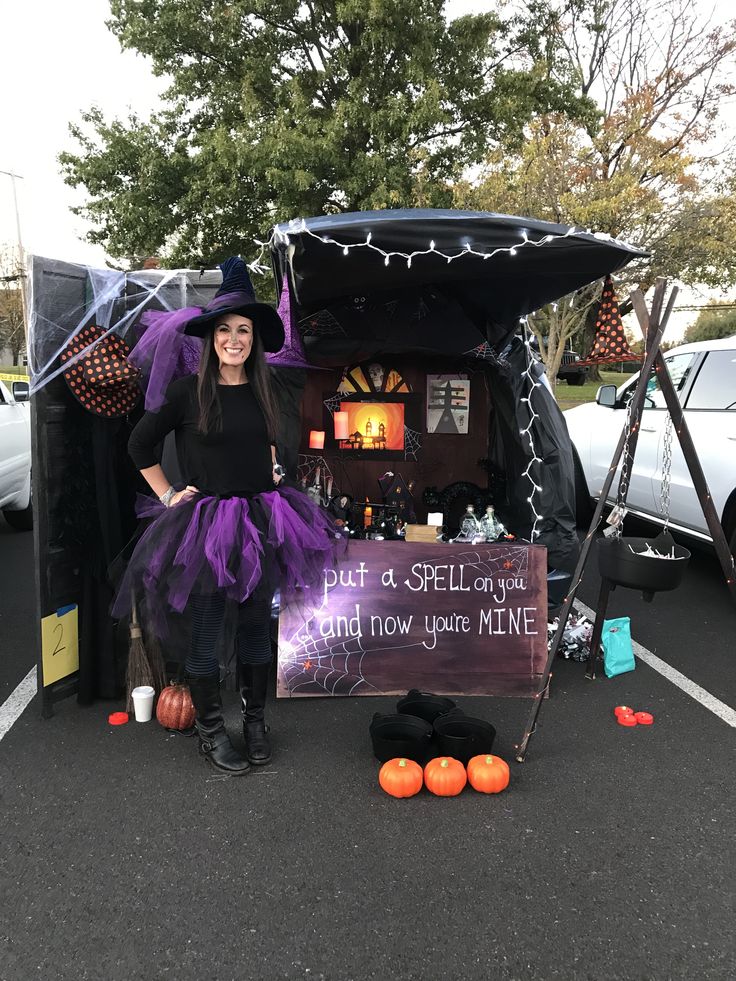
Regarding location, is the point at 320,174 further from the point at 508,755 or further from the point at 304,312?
the point at 508,755

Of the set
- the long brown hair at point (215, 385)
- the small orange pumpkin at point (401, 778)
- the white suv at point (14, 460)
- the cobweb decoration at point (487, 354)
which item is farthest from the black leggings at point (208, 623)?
the white suv at point (14, 460)

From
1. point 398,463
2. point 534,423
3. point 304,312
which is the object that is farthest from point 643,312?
point 398,463

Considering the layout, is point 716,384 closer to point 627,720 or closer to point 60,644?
point 627,720

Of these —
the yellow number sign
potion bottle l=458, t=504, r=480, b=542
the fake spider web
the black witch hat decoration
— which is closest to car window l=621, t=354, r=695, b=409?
potion bottle l=458, t=504, r=480, b=542

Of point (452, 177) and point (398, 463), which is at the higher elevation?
point (452, 177)

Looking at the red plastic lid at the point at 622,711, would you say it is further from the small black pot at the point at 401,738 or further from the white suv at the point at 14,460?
the white suv at the point at 14,460

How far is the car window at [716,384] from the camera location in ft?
16.4

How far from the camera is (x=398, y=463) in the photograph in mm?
5141

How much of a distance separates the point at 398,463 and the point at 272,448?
2182mm

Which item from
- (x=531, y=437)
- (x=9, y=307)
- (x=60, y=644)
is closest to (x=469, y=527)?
(x=531, y=437)

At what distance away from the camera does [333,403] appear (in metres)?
5.04

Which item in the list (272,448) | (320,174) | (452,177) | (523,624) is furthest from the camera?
(452,177)

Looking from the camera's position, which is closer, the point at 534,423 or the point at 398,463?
the point at 534,423

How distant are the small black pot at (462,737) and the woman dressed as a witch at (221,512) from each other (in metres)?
0.78
